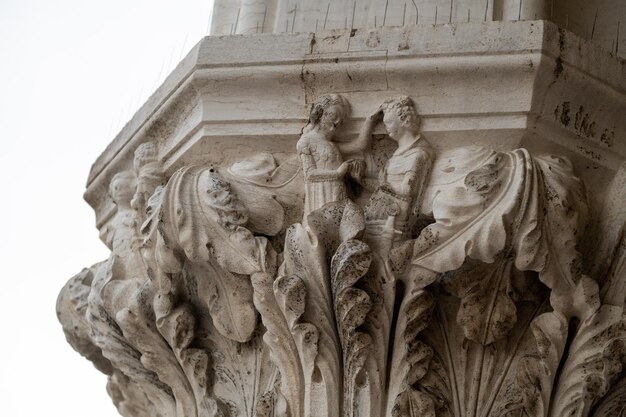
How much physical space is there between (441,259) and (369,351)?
8.4 inches

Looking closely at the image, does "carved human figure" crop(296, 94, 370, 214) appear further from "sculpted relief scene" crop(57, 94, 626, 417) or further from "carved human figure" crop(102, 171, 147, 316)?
"carved human figure" crop(102, 171, 147, 316)

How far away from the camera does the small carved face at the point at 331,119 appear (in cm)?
317

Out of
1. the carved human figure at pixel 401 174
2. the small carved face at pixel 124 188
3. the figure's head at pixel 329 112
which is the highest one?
the figure's head at pixel 329 112

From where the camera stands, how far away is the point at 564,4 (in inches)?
134

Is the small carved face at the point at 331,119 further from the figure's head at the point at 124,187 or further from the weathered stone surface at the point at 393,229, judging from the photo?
the figure's head at the point at 124,187

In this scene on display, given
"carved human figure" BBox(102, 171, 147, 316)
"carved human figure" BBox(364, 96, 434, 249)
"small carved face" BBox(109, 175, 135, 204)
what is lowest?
"carved human figure" BBox(102, 171, 147, 316)

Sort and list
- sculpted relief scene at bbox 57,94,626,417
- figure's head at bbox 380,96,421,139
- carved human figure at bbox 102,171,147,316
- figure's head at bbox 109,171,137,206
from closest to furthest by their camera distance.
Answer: sculpted relief scene at bbox 57,94,626,417 < figure's head at bbox 380,96,421,139 < carved human figure at bbox 102,171,147,316 < figure's head at bbox 109,171,137,206

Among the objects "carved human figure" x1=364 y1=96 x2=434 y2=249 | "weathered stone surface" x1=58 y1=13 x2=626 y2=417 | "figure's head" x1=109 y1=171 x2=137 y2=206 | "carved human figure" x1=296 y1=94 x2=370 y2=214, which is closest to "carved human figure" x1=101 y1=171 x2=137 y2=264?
"figure's head" x1=109 y1=171 x2=137 y2=206

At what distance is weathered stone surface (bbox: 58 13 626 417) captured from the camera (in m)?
3.03

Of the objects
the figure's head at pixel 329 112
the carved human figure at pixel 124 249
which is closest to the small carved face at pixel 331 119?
the figure's head at pixel 329 112

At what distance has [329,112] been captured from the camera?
3.17 m

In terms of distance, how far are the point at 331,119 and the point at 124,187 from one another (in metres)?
0.60

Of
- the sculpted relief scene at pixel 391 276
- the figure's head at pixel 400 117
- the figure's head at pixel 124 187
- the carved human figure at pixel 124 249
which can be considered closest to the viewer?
the sculpted relief scene at pixel 391 276

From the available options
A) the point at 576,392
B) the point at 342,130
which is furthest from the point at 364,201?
the point at 576,392
